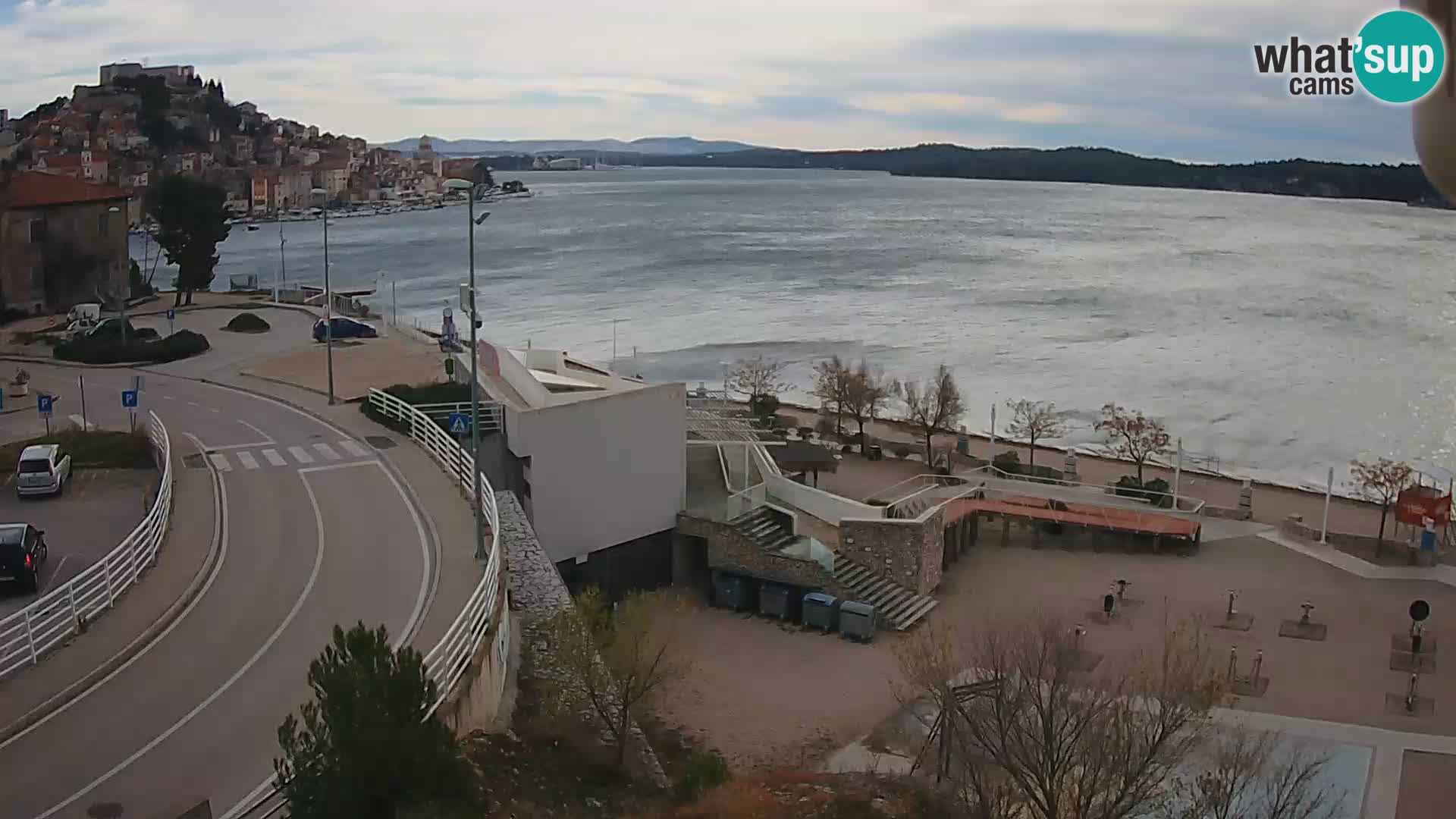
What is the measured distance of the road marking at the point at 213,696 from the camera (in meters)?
10.7

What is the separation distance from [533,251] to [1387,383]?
89.0m

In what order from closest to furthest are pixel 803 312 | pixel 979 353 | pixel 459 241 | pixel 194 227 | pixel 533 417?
pixel 533 417, pixel 194 227, pixel 979 353, pixel 803 312, pixel 459 241

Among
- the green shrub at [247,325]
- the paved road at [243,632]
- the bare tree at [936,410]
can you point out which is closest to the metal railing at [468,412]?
the paved road at [243,632]

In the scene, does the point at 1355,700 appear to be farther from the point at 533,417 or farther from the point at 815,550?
the point at 533,417

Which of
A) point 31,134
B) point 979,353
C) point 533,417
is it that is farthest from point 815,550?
point 31,134

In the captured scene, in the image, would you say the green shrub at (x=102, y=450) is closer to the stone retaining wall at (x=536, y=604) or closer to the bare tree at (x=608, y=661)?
the stone retaining wall at (x=536, y=604)

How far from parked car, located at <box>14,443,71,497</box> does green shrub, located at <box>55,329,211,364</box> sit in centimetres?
1441

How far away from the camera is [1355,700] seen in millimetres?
19031

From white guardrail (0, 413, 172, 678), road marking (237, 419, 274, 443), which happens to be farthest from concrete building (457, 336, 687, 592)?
white guardrail (0, 413, 172, 678)

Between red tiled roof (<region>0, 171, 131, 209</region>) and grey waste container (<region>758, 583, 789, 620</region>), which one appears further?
red tiled roof (<region>0, 171, 131, 209</region>)

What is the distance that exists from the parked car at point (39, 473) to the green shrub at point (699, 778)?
48.3 ft

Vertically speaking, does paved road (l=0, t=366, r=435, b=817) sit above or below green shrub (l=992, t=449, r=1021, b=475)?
above

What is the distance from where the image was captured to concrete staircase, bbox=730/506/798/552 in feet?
80.2

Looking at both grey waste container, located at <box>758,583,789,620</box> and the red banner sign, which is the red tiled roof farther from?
the red banner sign
